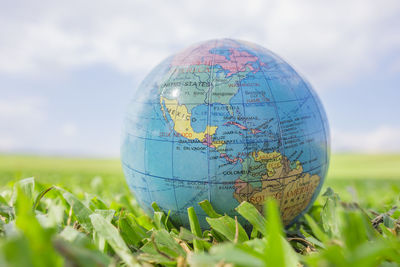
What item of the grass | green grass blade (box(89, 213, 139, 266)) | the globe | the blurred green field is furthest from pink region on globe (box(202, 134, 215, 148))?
the blurred green field

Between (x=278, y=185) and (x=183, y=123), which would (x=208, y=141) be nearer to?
(x=183, y=123)

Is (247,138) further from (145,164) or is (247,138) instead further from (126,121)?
(126,121)

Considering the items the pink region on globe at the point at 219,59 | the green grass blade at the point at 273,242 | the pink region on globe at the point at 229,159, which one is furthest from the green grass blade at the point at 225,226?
the pink region on globe at the point at 219,59

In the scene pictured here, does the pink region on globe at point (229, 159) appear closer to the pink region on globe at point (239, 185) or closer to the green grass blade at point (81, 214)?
the pink region on globe at point (239, 185)

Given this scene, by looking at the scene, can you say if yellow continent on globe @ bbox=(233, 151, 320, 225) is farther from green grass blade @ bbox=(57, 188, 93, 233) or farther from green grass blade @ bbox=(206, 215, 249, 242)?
green grass blade @ bbox=(57, 188, 93, 233)

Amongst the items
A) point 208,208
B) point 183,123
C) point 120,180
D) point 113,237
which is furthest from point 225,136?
point 120,180

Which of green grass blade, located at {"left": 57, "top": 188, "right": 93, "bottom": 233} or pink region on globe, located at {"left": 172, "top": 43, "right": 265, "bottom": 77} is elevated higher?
pink region on globe, located at {"left": 172, "top": 43, "right": 265, "bottom": 77}

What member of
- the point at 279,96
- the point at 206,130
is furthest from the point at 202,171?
the point at 279,96
